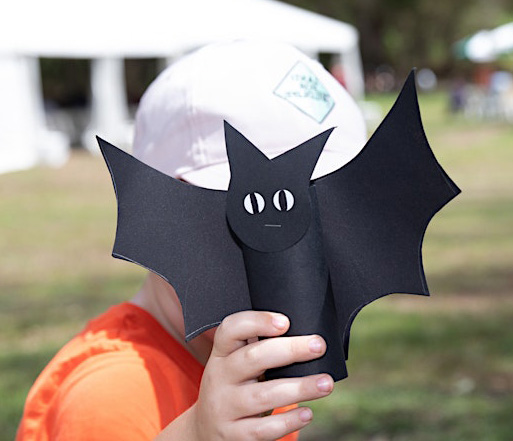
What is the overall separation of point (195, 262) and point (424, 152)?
303mm

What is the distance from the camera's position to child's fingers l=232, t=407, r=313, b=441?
40.5 inches

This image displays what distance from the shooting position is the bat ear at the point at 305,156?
1.06 metres

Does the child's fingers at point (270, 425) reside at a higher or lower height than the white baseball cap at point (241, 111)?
lower

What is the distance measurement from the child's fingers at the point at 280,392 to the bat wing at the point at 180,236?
0.11 metres

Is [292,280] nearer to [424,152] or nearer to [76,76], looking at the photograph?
[424,152]

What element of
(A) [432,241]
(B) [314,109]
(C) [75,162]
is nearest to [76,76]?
(C) [75,162]

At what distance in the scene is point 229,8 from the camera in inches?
692

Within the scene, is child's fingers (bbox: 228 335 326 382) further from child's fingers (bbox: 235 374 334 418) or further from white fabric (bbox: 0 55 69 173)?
white fabric (bbox: 0 55 69 173)

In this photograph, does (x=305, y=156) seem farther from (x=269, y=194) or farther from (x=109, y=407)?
(x=109, y=407)

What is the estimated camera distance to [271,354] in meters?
1.01

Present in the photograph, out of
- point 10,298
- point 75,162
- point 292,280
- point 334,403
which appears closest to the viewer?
point 292,280

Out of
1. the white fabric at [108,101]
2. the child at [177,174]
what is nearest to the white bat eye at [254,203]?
the child at [177,174]

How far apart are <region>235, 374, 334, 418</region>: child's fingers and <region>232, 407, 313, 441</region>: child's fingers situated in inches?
0.5

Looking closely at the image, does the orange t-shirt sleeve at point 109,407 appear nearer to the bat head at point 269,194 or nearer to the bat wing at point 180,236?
the bat wing at point 180,236
